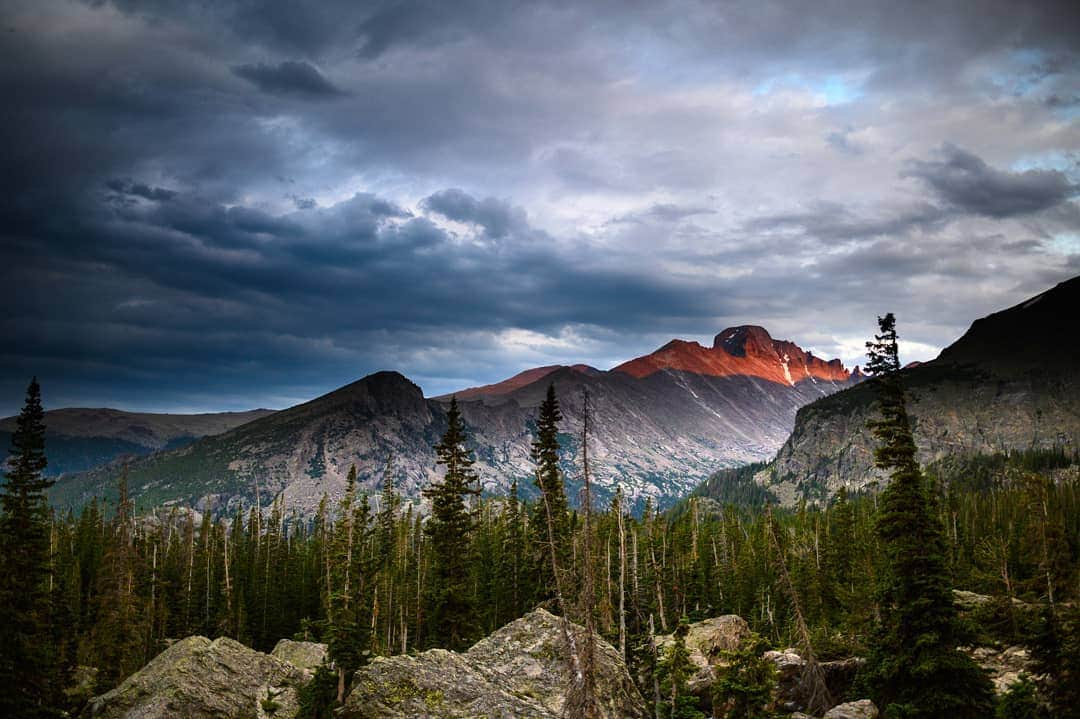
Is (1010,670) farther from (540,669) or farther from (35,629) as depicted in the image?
(35,629)

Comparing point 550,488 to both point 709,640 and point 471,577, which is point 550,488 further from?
point 471,577

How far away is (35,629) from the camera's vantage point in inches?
1484

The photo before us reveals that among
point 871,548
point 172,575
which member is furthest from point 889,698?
point 172,575

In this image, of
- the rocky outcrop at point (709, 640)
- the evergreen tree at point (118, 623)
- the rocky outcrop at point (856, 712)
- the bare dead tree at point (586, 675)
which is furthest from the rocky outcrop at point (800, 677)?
the evergreen tree at point (118, 623)

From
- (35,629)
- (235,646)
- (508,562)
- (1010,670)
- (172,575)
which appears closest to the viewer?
(235,646)

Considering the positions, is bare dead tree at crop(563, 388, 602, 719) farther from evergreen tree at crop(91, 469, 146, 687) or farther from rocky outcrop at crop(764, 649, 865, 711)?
evergreen tree at crop(91, 469, 146, 687)

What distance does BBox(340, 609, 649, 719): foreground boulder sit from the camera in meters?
18.0

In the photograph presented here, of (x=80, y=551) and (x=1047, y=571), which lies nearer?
(x=1047, y=571)

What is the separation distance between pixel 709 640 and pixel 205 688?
131 feet

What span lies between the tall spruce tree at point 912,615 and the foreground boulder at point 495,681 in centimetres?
1504

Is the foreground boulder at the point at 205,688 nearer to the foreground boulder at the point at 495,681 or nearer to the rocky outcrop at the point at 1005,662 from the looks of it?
the foreground boulder at the point at 495,681

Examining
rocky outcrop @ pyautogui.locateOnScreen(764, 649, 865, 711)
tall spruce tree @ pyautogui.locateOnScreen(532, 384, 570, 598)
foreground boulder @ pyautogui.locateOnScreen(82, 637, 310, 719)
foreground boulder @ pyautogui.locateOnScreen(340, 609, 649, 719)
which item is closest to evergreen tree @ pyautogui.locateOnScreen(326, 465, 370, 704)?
foreground boulder @ pyautogui.locateOnScreen(82, 637, 310, 719)

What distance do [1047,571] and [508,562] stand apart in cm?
4009

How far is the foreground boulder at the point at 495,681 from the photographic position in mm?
17984
